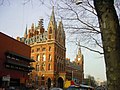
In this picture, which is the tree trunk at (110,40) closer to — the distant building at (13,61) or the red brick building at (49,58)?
the distant building at (13,61)

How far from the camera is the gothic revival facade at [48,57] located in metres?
92.8

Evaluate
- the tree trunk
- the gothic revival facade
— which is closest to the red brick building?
the gothic revival facade

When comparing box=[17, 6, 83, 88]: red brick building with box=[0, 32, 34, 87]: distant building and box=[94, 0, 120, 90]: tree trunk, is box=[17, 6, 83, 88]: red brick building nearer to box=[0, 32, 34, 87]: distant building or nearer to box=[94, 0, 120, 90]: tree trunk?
box=[0, 32, 34, 87]: distant building

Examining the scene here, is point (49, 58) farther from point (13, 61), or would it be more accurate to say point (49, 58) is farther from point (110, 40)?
point (110, 40)

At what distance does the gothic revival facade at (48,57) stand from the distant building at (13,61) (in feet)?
131

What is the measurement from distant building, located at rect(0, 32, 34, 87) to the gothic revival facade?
39.9 m

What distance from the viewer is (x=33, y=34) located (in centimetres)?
11019

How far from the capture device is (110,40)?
3.58 metres

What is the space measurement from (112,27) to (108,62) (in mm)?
579

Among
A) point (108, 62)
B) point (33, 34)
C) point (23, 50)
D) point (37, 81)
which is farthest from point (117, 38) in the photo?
point (33, 34)

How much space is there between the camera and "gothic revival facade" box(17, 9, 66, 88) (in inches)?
3652

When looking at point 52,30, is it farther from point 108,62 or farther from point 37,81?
point 108,62

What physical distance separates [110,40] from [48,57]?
92.5m

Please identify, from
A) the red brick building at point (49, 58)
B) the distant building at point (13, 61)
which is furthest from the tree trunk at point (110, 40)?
the red brick building at point (49, 58)
